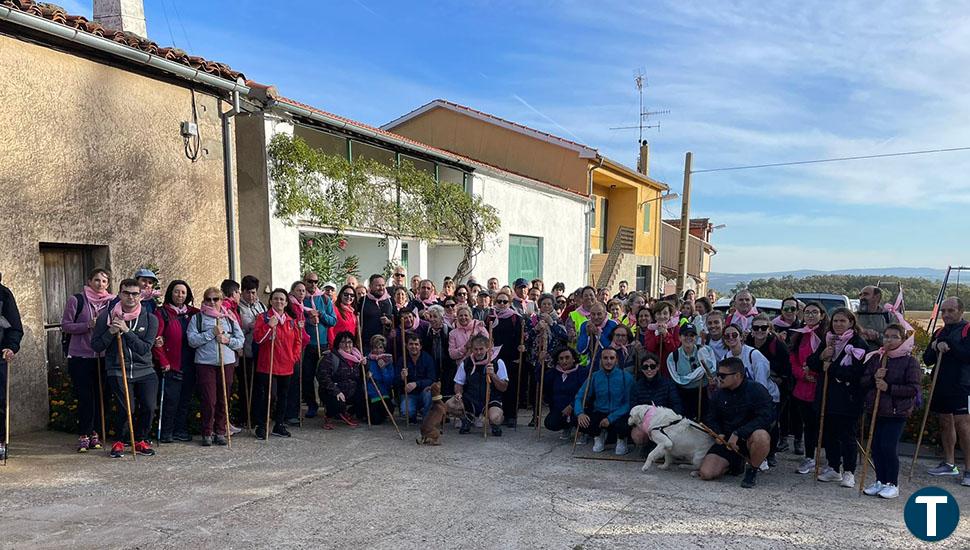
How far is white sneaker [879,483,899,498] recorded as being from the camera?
530cm

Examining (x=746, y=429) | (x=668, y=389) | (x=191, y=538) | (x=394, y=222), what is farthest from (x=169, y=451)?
(x=394, y=222)

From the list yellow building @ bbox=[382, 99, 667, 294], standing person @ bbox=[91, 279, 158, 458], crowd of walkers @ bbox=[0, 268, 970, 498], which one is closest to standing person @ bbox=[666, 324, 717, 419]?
crowd of walkers @ bbox=[0, 268, 970, 498]

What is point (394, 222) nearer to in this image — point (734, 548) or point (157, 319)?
point (157, 319)

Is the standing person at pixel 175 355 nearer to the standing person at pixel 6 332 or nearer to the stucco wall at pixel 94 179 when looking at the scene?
the standing person at pixel 6 332

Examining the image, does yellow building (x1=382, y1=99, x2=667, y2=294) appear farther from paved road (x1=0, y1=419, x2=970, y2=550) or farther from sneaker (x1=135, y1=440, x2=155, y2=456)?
sneaker (x1=135, y1=440, x2=155, y2=456)

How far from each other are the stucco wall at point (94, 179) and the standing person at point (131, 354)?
4.57ft

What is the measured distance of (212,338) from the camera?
6.46m

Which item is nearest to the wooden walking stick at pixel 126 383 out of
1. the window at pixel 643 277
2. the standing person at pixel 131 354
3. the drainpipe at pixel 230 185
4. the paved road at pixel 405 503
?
the standing person at pixel 131 354

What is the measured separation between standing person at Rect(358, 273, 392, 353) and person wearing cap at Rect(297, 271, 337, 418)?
464 mm

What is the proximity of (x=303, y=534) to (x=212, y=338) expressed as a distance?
110 inches

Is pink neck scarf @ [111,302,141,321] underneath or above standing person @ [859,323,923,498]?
above

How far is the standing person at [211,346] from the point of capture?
6.45 metres

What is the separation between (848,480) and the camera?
18.3 feet

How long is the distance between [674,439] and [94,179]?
6829 mm
